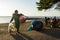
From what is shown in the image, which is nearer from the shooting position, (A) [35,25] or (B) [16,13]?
(B) [16,13]

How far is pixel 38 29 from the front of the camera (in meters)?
16.7

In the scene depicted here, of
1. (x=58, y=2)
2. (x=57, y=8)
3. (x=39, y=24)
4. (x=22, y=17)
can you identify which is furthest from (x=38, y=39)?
(x=57, y=8)

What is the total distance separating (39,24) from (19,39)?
19.1ft

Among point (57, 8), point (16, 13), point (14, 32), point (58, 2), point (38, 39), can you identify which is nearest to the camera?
point (38, 39)

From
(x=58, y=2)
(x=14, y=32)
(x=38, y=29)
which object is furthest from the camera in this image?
(x=58, y=2)

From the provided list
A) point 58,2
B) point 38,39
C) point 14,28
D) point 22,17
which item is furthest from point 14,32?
point 58,2

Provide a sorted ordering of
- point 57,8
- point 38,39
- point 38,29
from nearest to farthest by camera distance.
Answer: point 38,39 < point 38,29 < point 57,8

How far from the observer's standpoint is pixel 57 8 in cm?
2889

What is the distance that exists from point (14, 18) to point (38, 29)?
3.19 metres

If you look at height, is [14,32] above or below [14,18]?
below

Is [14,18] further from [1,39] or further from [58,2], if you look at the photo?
[58,2]

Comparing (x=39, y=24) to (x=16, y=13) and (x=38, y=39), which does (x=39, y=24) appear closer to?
Result: (x=16, y=13)

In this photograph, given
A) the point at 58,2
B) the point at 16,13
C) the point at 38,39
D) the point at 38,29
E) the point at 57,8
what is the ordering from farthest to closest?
the point at 57,8, the point at 58,2, the point at 38,29, the point at 16,13, the point at 38,39

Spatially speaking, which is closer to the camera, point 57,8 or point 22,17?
point 22,17
